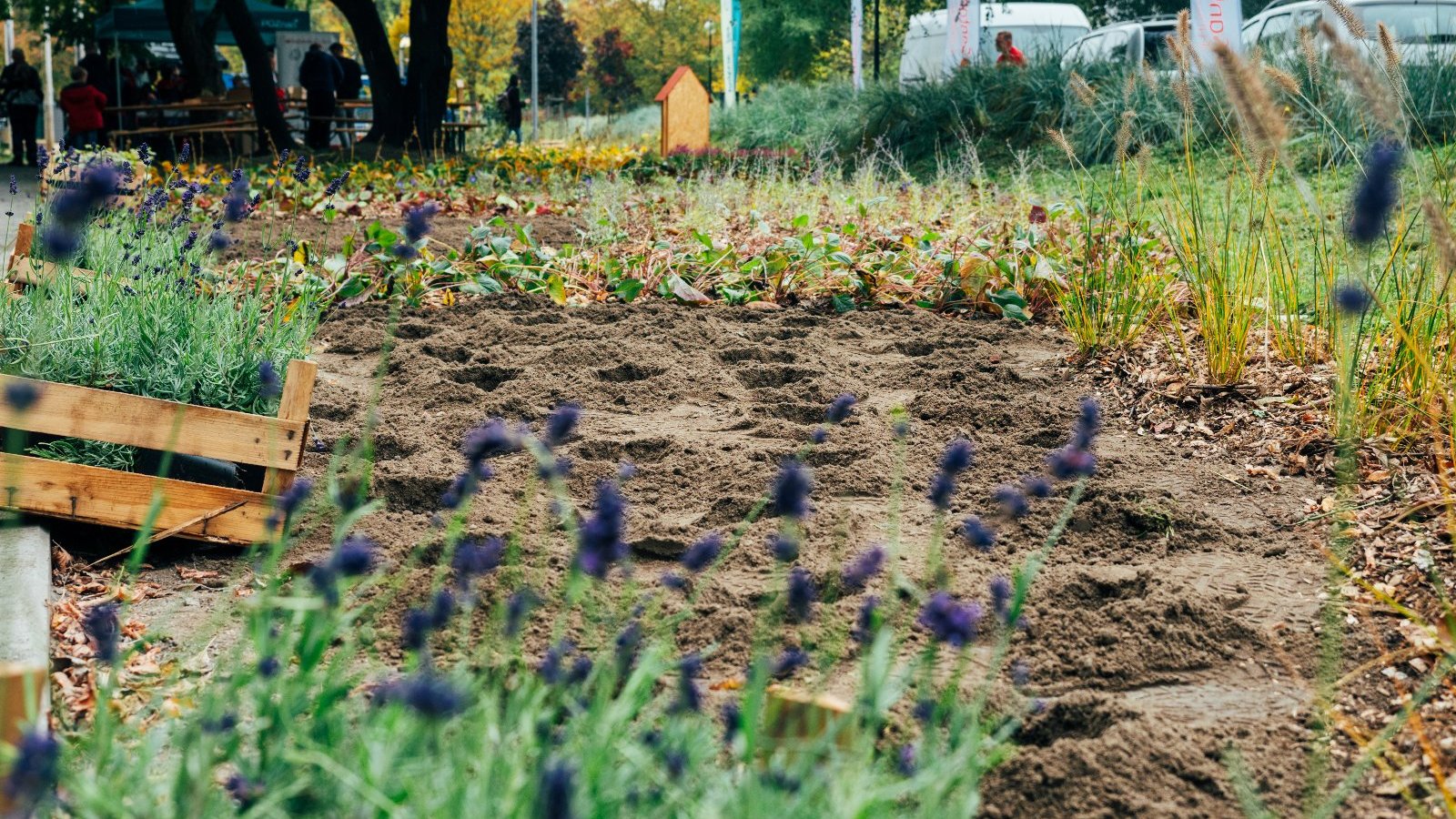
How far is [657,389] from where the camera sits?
4816mm

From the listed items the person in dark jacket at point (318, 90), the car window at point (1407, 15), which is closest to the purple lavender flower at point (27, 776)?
the car window at point (1407, 15)

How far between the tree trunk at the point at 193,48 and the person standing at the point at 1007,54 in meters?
11.7

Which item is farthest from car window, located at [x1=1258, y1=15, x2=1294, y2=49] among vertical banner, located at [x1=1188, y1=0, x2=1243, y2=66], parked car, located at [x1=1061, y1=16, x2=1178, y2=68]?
parked car, located at [x1=1061, y1=16, x2=1178, y2=68]

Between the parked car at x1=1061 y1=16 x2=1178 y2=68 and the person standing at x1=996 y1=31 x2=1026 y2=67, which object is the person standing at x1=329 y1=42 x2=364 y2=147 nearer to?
the person standing at x1=996 y1=31 x2=1026 y2=67

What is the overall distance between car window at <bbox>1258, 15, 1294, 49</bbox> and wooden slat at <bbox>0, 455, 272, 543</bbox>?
10937mm

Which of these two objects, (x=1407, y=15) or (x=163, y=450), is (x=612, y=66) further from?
(x=163, y=450)

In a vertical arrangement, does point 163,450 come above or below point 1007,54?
below

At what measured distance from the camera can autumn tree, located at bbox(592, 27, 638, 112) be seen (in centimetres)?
4559

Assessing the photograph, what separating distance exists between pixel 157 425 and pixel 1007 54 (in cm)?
1374

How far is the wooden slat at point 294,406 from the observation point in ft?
10.3

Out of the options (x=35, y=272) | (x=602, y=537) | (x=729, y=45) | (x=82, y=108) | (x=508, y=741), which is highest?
(x=729, y=45)

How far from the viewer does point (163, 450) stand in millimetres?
3145

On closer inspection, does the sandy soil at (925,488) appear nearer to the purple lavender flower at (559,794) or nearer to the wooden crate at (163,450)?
the wooden crate at (163,450)

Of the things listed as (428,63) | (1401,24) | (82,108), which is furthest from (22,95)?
(1401,24)
